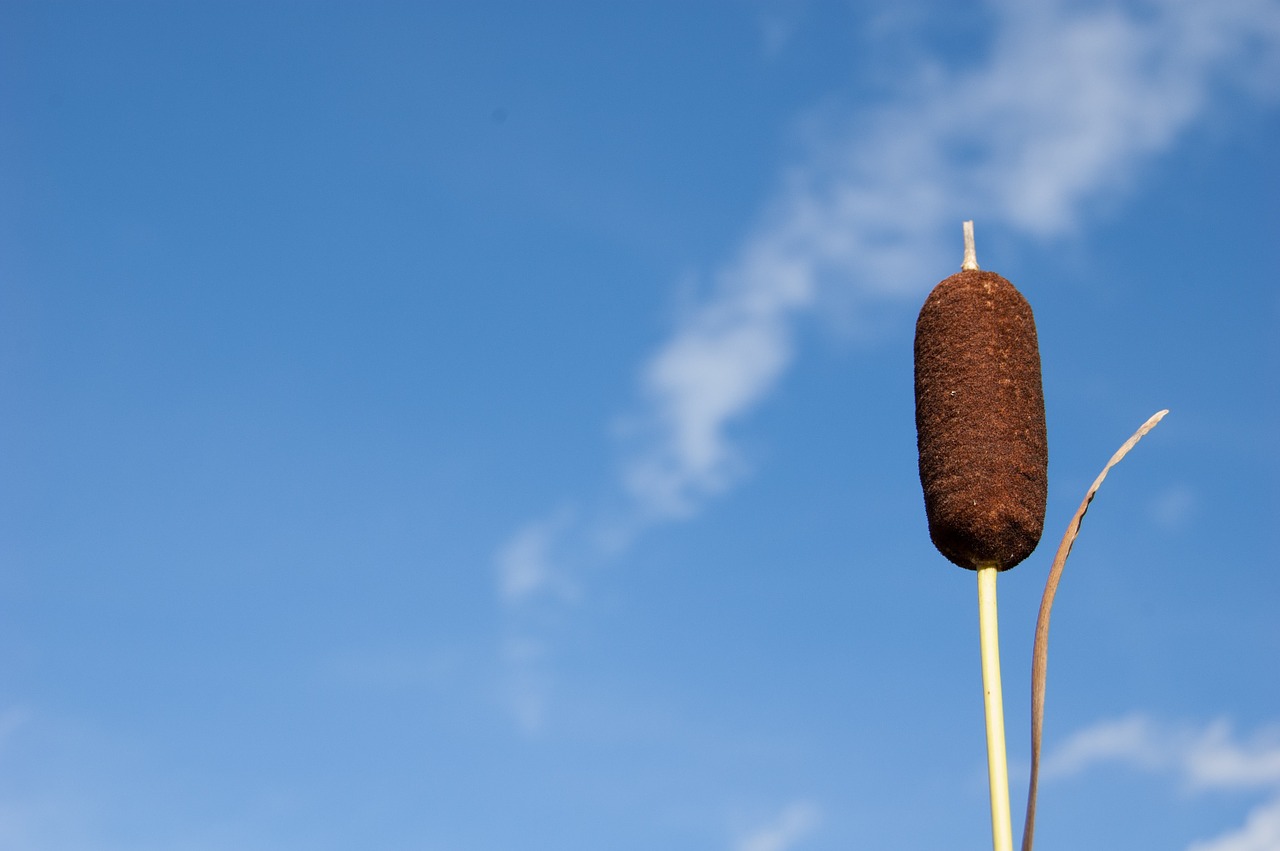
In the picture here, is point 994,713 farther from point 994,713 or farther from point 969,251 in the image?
point 969,251

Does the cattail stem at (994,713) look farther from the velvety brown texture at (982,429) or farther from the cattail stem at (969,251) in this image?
the cattail stem at (969,251)

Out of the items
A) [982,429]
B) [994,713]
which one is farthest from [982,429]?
[994,713]

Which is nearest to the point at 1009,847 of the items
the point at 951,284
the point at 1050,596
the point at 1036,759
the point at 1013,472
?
the point at 1036,759

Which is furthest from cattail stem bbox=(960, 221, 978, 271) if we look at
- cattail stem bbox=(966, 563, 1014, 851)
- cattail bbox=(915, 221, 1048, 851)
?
cattail stem bbox=(966, 563, 1014, 851)

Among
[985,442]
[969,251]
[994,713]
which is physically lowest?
[994,713]

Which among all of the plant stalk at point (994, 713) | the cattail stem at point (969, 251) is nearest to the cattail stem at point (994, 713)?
the plant stalk at point (994, 713)

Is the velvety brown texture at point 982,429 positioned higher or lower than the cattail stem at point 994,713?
higher
